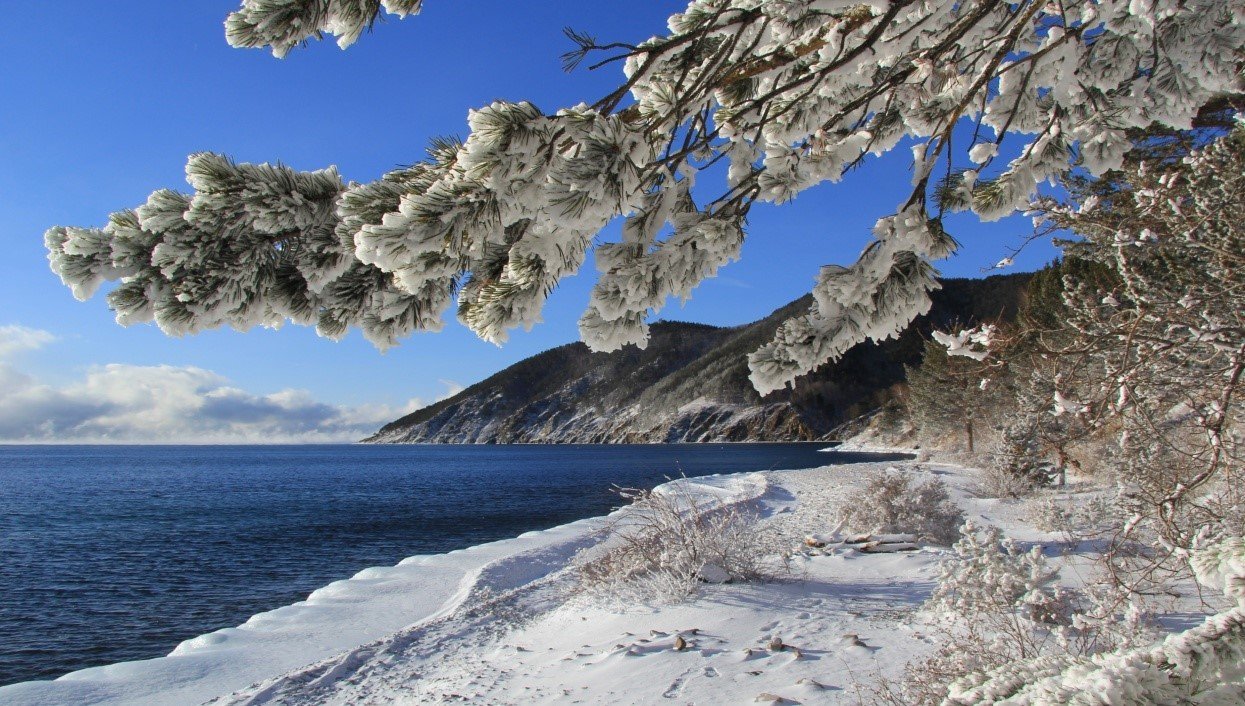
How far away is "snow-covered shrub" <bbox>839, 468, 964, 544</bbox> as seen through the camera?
41.2 ft

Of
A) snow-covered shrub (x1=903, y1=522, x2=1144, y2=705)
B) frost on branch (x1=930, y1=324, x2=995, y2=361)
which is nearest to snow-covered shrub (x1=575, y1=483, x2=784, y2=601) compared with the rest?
snow-covered shrub (x1=903, y1=522, x2=1144, y2=705)

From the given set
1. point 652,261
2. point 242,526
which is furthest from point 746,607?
point 242,526

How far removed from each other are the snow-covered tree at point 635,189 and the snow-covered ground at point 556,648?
3755mm

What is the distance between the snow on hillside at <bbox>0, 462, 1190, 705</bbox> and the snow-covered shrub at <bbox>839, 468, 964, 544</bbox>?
50.2 inches

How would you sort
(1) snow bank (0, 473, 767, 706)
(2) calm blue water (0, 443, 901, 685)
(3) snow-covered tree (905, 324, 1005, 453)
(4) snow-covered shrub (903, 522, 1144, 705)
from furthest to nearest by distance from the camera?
(3) snow-covered tree (905, 324, 1005, 453) → (2) calm blue water (0, 443, 901, 685) → (1) snow bank (0, 473, 767, 706) → (4) snow-covered shrub (903, 522, 1144, 705)

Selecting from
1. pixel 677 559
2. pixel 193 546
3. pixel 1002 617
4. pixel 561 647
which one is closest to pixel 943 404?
pixel 193 546

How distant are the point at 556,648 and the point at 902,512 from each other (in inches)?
314

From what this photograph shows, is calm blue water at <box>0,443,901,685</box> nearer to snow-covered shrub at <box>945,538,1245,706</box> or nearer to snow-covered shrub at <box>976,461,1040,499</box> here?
snow-covered shrub at <box>976,461,1040,499</box>

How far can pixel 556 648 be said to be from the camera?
7.68 metres

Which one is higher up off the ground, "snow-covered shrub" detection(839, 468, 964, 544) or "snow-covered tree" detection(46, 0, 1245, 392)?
"snow-covered tree" detection(46, 0, 1245, 392)

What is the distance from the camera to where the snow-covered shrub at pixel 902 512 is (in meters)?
12.6

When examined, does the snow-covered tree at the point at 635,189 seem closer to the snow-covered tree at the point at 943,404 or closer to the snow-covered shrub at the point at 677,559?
the snow-covered shrub at the point at 677,559

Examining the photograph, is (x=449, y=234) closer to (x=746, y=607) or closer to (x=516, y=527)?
(x=746, y=607)

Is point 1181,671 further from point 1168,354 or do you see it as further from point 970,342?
point 1168,354
